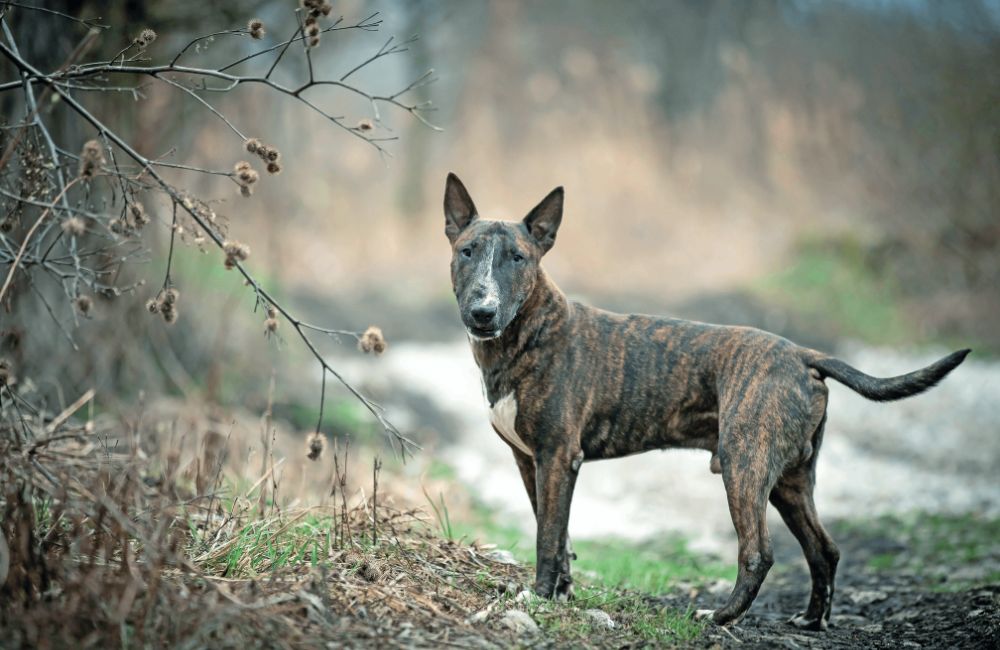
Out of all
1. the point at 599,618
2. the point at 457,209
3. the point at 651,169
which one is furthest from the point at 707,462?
the point at 651,169

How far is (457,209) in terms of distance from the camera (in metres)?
5.12

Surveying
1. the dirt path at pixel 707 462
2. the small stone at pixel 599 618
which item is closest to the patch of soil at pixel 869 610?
the small stone at pixel 599 618

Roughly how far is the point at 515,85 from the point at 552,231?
19699 mm

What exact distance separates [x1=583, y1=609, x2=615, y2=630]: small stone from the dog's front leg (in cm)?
29

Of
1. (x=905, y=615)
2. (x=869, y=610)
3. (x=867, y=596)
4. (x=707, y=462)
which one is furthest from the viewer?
(x=707, y=462)

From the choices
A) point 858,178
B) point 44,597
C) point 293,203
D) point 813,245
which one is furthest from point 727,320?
point 44,597

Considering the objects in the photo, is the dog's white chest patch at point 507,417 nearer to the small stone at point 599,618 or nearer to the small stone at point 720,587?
the small stone at point 599,618

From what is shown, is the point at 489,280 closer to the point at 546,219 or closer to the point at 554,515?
the point at 546,219

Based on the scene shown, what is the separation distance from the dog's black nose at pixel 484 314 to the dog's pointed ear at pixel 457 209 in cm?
75

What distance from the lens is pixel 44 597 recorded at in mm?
3324

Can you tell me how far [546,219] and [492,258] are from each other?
49 centimetres

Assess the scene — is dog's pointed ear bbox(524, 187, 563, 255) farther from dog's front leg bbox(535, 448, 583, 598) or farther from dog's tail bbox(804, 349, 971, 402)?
dog's tail bbox(804, 349, 971, 402)

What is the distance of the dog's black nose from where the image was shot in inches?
176

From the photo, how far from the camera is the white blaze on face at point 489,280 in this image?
4.52m
